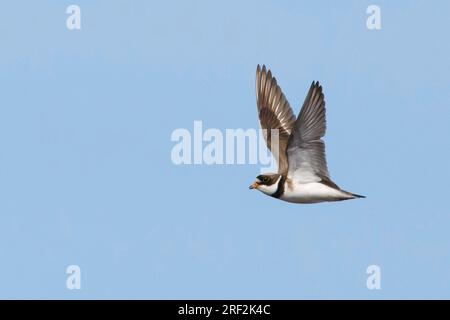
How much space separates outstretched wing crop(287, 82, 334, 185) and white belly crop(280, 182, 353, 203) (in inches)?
5.8

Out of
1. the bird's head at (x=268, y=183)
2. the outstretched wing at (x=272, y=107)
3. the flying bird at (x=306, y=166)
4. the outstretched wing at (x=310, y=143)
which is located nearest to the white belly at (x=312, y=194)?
→ the flying bird at (x=306, y=166)

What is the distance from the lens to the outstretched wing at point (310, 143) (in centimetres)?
2106

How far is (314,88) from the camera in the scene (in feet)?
69.6

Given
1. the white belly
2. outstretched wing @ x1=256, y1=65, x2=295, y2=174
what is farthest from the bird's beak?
outstretched wing @ x1=256, y1=65, x2=295, y2=174

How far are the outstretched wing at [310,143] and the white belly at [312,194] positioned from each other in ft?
0.48

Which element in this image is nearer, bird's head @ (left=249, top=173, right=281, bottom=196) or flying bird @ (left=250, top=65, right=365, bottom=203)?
flying bird @ (left=250, top=65, right=365, bottom=203)

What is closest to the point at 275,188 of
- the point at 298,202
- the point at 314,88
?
the point at 298,202

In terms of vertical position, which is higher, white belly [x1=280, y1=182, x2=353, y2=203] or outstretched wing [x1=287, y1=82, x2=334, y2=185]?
outstretched wing [x1=287, y1=82, x2=334, y2=185]

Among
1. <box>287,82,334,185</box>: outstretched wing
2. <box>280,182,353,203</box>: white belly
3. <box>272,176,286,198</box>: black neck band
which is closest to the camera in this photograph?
<box>287,82,334,185</box>: outstretched wing

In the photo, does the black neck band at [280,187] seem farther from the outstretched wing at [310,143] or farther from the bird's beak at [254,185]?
the bird's beak at [254,185]

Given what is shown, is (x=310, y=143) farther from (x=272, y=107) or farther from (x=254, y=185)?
(x=272, y=107)

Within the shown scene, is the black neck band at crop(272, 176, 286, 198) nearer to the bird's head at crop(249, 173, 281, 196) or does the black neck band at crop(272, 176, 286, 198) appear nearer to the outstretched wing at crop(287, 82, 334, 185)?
the bird's head at crop(249, 173, 281, 196)

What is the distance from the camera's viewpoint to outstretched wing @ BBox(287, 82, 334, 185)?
21062mm

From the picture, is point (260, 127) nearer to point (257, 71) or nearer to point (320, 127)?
point (257, 71)
